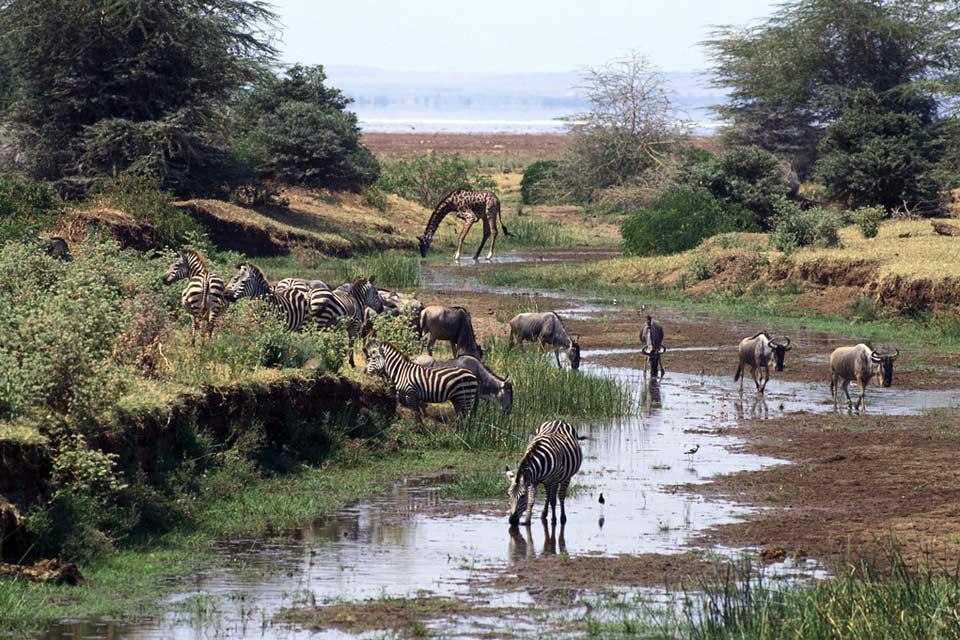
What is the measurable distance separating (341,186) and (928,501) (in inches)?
1424

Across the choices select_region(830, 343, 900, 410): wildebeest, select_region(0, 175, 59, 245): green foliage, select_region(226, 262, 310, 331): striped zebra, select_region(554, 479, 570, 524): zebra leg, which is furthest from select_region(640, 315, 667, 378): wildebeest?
select_region(0, 175, 59, 245): green foliage

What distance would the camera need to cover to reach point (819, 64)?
55.1 meters

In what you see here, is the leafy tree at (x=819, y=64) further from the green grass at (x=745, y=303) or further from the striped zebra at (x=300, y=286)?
the striped zebra at (x=300, y=286)

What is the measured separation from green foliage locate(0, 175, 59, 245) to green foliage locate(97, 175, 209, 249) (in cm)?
285

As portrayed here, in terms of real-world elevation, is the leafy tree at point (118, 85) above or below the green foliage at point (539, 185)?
above

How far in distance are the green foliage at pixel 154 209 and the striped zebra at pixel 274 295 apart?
1108cm

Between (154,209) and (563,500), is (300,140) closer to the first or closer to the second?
(154,209)

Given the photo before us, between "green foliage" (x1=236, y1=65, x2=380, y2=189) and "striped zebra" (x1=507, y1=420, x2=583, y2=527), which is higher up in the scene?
"green foliage" (x1=236, y1=65, x2=380, y2=189)

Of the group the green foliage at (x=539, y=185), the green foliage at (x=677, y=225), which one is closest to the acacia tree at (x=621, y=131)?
the green foliage at (x=539, y=185)

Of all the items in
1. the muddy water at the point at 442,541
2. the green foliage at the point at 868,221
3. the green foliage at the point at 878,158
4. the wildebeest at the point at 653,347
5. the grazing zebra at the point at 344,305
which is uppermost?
the green foliage at the point at 878,158

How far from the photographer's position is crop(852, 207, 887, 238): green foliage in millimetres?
34719

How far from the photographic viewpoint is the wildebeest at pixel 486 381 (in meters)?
17.2

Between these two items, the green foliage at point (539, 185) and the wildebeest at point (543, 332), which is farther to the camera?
the green foliage at point (539, 185)

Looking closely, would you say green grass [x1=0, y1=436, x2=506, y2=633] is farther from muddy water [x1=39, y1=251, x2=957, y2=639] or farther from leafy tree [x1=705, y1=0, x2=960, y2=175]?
leafy tree [x1=705, y1=0, x2=960, y2=175]
